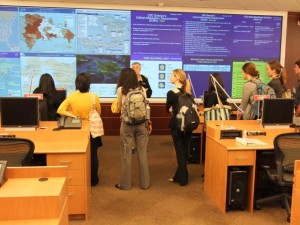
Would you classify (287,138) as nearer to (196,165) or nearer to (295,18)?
(196,165)

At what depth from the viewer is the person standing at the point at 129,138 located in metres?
3.90

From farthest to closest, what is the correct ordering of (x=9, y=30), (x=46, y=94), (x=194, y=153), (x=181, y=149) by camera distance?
(x=9, y=30)
(x=194, y=153)
(x=46, y=94)
(x=181, y=149)

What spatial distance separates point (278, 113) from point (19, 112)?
2.90 m

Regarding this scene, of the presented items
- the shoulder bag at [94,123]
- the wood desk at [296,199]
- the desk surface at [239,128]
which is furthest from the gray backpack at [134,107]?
the wood desk at [296,199]

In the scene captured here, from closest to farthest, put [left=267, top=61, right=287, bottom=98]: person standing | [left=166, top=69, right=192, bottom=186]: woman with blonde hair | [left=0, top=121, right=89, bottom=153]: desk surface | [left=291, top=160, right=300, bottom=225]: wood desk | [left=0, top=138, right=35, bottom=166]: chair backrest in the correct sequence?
[left=291, top=160, right=300, bottom=225]: wood desk
[left=0, top=138, right=35, bottom=166]: chair backrest
[left=0, top=121, right=89, bottom=153]: desk surface
[left=166, top=69, right=192, bottom=186]: woman with blonde hair
[left=267, top=61, right=287, bottom=98]: person standing

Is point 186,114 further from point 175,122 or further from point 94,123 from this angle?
point 94,123

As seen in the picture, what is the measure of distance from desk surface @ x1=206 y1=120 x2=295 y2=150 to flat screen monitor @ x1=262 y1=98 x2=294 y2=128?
7 centimetres

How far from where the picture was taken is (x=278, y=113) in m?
3.93

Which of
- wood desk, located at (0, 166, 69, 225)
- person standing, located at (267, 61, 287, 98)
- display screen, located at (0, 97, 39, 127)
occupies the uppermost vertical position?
person standing, located at (267, 61, 287, 98)

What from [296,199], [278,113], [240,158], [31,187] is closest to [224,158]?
[240,158]

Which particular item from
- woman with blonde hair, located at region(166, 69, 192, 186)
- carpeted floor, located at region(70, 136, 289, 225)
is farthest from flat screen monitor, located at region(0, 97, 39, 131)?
woman with blonde hair, located at region(166, 69, 192, 186)

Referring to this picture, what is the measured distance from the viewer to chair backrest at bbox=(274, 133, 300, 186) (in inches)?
126

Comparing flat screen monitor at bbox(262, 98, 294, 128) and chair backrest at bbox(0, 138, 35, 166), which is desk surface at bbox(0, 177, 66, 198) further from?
flat screen monitor at bbox(262, 98, 294, 128)

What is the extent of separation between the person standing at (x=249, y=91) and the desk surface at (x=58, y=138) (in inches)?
77.8
